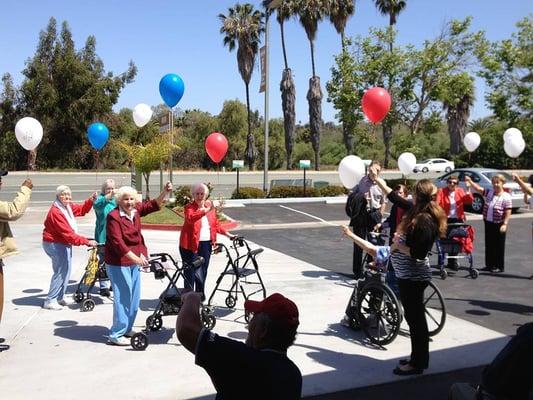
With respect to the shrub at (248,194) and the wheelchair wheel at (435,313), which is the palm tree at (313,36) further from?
the wheelchair wheel at (435,313)

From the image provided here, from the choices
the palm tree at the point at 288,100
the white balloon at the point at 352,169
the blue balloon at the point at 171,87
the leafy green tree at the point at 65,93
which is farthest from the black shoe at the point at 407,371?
the palm tree at the point at 288,100

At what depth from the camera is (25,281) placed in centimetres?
823

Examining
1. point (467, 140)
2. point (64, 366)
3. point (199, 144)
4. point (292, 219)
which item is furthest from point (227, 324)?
point (199, 144)

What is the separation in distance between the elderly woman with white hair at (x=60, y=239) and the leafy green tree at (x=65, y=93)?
3086cm

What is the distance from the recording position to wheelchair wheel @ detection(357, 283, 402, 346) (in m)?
5.37

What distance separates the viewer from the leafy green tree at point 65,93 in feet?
114

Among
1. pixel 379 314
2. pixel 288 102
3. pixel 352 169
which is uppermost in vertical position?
pixel 288 102

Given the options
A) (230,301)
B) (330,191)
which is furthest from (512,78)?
(230,301)

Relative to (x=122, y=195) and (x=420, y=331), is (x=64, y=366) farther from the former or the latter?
(x=420, y=331)

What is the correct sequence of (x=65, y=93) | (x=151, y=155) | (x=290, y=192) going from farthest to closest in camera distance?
(x=65, y=93), (x=290, y=192), (x=151, y=155)

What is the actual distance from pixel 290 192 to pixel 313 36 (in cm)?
2198

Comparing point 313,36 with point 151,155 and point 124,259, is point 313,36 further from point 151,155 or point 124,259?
point 124,259

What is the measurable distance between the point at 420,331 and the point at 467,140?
29.9 ft

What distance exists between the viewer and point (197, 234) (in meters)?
6.30
